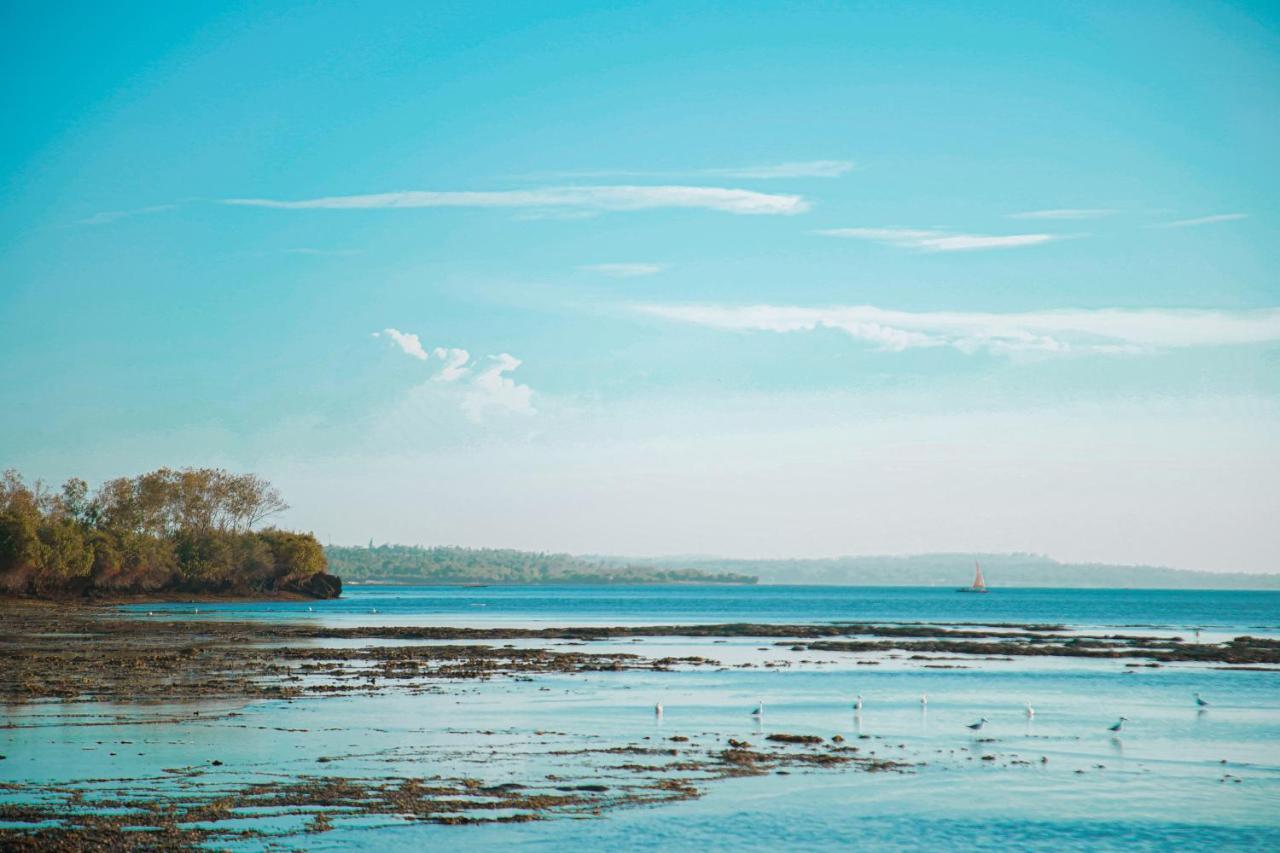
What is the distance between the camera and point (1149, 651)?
67.9 meters

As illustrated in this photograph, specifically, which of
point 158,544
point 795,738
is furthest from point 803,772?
point 158,544

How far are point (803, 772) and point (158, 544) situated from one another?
123 meters

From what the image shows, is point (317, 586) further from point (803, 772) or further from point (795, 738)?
point (803, 772)

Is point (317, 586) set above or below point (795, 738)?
below

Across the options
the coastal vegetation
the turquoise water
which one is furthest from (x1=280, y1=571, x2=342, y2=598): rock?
the turquoise water

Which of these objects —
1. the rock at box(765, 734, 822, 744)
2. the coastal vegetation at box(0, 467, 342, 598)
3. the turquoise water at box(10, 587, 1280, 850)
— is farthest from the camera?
the coastal vegetation at box(0, 467, 342, 598)

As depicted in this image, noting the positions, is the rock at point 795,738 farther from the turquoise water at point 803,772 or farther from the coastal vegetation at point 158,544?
the coastal vegetation at point 158,544

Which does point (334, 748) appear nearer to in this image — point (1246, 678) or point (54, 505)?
point (1246, 678)

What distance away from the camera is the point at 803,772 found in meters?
25.6

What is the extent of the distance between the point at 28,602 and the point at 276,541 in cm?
5110

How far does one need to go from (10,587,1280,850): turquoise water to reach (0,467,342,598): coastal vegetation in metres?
83.1

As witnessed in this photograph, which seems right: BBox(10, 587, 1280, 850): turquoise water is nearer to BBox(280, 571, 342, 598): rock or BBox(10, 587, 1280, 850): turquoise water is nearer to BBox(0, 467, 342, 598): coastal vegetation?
BBox(0, 467, 342, 598): coastal vegetation

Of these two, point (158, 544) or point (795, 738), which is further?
point (158, 544)

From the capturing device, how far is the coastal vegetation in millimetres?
110875
